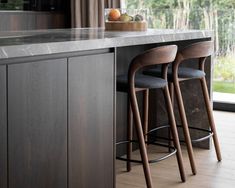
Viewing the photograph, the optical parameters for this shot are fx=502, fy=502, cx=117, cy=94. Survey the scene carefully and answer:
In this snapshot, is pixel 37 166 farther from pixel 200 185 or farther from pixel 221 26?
pixel 221 26

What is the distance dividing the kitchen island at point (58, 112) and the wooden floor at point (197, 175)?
0.57 metres

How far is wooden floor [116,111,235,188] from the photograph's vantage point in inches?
130

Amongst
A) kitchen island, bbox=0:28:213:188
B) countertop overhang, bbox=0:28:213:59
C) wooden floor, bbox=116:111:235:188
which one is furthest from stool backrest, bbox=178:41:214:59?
wooden floor, bbox=116:111:235:188

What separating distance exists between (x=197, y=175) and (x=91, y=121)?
1.18 meters

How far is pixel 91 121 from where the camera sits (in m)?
2.63

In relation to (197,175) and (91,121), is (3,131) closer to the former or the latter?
(91,121)

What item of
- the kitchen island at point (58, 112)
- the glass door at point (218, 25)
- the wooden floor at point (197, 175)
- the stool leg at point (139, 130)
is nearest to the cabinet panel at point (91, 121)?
the kitchen island at point (58, 112)

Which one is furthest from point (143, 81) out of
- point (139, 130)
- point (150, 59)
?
point (139, 130)

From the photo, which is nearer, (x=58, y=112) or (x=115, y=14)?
(x=58, y=112)

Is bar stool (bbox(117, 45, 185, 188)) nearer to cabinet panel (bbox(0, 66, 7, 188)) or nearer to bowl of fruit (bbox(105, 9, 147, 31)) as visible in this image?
bowl of fruit (bbox(105, 9, 147, 31))

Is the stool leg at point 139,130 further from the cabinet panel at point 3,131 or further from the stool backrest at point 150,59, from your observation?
the cabinet panel at point 3,131

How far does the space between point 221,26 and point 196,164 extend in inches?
97.0

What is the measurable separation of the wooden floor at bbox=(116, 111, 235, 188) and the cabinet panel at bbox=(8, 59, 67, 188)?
3.15 ft

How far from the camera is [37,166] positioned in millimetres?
2293
